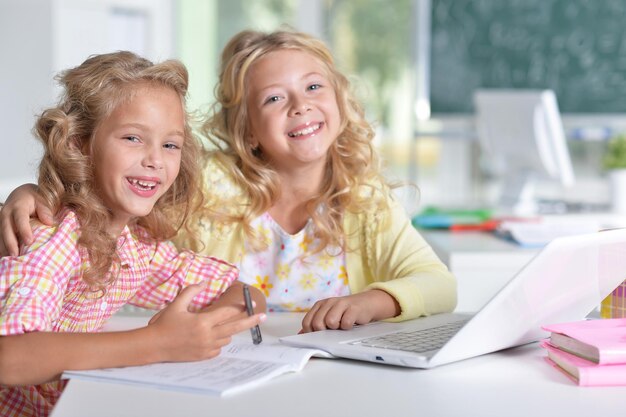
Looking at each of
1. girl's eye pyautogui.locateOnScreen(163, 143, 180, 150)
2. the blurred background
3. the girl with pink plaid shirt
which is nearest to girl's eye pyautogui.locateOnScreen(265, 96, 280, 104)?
the girl with pink plaid shirt

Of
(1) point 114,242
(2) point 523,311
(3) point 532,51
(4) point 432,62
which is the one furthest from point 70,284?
(3) point 532,51

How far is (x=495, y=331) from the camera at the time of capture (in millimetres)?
1107

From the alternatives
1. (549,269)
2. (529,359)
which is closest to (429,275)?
(529,359)

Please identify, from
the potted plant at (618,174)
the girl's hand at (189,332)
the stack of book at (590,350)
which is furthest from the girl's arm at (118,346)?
the potted plant at (618,174)

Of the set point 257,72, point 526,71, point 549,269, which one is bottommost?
point 549,269

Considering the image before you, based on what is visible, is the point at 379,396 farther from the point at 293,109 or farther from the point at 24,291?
the point at 293,109

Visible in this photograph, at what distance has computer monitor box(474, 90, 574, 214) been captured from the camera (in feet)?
11.4

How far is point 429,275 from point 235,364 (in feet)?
1.93

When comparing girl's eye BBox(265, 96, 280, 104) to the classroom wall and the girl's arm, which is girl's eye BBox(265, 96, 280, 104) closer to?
the girl's arm

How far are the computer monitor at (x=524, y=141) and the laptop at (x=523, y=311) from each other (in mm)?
2171

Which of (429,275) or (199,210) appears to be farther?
(199,210)

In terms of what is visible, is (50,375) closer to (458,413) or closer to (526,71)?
(458,413)

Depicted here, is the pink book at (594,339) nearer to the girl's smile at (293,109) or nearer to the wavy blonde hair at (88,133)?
the wavy blonde hair at (88,133)

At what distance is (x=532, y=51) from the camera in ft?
14.8
